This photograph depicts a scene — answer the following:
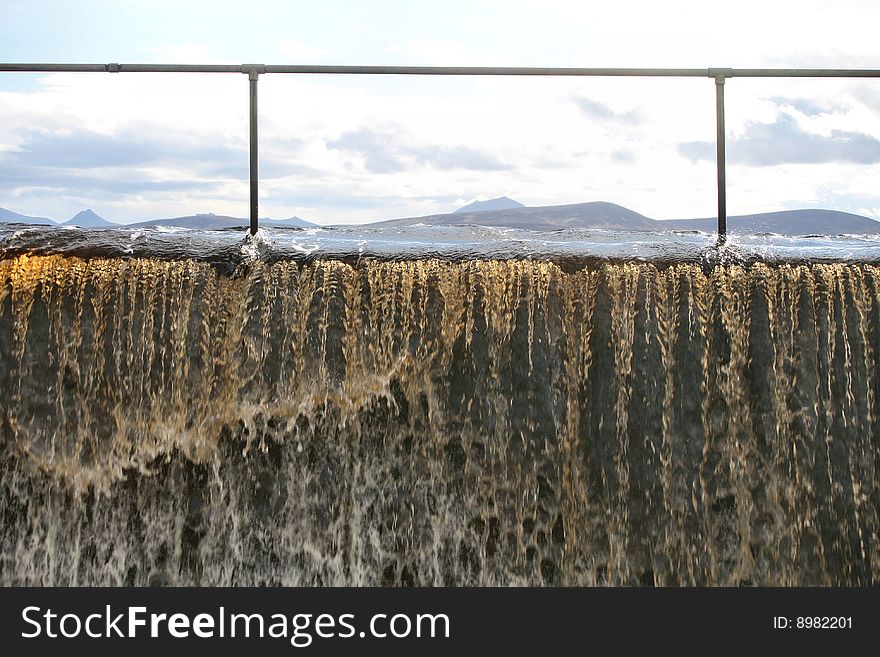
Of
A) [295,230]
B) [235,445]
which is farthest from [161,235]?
[235,445]

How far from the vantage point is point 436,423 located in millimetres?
3607

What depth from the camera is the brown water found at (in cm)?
361

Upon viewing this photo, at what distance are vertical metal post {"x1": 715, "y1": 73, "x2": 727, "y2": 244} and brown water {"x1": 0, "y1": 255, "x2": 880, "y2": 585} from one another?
2.03ft

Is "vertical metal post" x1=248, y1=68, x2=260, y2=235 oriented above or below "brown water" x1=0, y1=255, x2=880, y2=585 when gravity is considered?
above

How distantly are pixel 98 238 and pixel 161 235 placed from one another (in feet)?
1.06

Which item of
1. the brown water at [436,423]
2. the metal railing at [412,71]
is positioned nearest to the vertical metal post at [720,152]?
the metal railing at [412,71]

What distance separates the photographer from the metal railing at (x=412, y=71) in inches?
157

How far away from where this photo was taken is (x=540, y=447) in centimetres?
363

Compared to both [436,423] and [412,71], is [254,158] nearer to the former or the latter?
[412,71]

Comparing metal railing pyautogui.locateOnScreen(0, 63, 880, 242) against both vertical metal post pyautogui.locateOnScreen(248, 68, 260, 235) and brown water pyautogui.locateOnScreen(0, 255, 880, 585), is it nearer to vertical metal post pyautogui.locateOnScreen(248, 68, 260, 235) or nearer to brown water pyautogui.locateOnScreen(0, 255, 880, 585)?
vertical metal post pyautogui.locateOnScreen(248, 68, 260, 235)

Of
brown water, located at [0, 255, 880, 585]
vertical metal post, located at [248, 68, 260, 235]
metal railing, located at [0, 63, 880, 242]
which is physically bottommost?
brown water, located at [0, 255, 880, 585]

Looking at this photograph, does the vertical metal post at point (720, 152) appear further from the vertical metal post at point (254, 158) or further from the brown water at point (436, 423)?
the vertical metal post at point (254, 158)

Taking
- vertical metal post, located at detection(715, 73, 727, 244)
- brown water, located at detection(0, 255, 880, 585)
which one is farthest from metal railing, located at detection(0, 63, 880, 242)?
brown water, located at detection(0, 255, 880, 585)

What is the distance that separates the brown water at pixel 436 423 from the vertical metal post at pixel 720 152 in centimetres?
62
